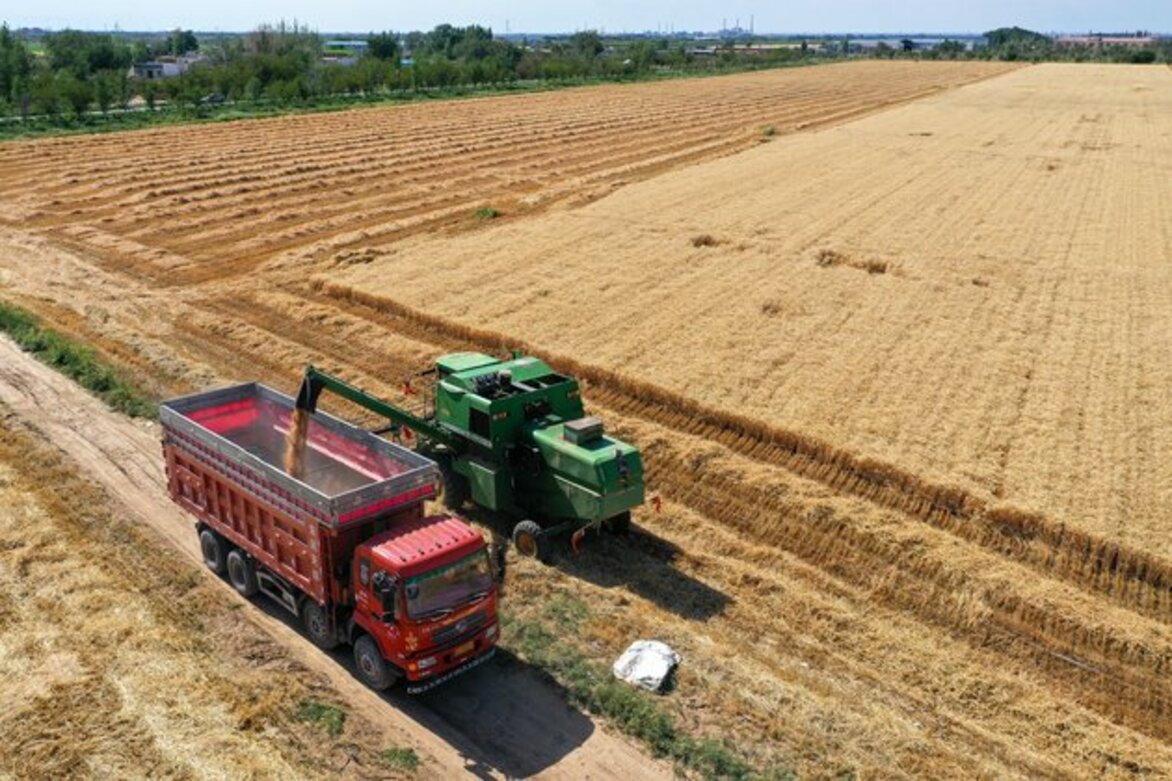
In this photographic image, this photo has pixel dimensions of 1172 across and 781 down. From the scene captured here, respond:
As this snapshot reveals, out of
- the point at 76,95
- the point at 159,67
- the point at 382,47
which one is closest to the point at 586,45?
the point at 382,47

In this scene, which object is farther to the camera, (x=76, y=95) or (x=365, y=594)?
(x=76, y=95)

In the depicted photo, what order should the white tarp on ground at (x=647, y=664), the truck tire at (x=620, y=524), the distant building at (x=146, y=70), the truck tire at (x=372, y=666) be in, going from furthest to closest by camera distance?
the distant building at (x=146, y=70) < the truck tire at (x=620, y=524) < the white tarp on ground at (x=647, y=664) < the truck tire at (x=372, y=666)

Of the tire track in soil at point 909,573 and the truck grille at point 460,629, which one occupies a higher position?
the truck grille at point 460,629

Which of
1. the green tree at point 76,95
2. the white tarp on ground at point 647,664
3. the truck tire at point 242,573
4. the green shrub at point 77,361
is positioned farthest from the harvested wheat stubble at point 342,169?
the white tarp on ground at point 647,664

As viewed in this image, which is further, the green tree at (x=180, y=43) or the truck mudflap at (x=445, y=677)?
the green tree at (x=180, y=43)

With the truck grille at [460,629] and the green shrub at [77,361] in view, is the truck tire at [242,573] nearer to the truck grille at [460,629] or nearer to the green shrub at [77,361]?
the truck grille at [460,629]

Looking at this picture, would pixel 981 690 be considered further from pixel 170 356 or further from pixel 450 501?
pixel 170 356

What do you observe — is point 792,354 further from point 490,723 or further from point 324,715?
point 324,715
